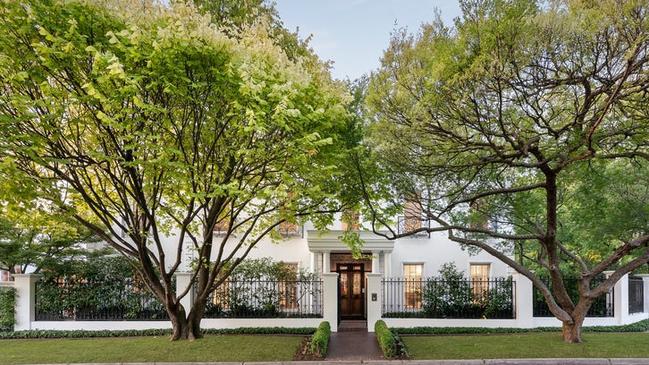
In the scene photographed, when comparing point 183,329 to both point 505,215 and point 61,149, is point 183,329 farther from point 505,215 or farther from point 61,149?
point 505,215

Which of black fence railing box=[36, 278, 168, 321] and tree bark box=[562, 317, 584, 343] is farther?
black fence railing box=[36, 278, 168, 321]

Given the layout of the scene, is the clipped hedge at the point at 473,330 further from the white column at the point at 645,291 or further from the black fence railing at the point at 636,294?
the white column at the point at 645,291

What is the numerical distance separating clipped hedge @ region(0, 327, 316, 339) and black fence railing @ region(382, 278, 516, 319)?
3.29 metres

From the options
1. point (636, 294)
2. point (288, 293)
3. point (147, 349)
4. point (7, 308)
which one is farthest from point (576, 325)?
point (7, 308)

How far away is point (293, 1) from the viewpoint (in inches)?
488

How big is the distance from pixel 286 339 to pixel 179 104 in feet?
23.0

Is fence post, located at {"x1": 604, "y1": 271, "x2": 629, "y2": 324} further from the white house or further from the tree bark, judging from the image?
the tree bark

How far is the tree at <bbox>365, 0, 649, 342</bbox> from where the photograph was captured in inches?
326

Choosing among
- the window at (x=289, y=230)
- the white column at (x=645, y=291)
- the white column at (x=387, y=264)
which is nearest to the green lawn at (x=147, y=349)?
the white column at (x=387, y=264)

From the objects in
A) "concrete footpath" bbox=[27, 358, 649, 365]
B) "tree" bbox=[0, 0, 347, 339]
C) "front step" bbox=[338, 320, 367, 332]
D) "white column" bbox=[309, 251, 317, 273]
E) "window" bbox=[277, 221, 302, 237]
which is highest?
"tree" bbox=[0, 0, 347, 339]

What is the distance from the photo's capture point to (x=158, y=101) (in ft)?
30.3

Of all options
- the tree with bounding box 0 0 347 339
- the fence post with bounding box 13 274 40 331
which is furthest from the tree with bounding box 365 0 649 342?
the fence post with bounding box 13 274 40 331

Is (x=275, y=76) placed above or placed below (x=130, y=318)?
above

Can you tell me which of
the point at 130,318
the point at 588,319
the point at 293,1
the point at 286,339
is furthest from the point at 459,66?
the point at 130,318
